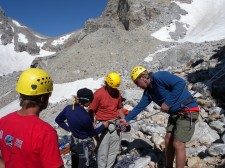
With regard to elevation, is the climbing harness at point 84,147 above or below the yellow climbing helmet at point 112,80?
below

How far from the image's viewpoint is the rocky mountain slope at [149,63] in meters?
7.79

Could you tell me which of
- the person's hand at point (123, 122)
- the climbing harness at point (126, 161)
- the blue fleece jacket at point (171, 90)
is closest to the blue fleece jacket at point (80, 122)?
the person's hand at point (123, 122)

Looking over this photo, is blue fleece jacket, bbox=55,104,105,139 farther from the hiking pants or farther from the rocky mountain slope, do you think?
the rocky mountain slope

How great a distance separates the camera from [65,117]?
19.9ft

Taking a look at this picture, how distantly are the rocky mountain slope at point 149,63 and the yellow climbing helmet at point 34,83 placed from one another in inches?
178

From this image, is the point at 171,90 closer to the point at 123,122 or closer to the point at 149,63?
the point at 123,122

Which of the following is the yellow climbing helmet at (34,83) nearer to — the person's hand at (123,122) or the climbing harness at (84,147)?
the climbing harness at (84,147)

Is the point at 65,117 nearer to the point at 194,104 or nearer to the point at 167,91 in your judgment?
the point at 167,91

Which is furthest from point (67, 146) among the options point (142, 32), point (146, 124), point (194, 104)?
point (142, 32)

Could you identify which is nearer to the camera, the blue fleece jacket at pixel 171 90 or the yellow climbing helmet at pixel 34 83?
the yellow climbing helmet at pixel 34 83

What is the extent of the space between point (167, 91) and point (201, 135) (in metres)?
2.76

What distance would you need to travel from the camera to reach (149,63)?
24719 mm

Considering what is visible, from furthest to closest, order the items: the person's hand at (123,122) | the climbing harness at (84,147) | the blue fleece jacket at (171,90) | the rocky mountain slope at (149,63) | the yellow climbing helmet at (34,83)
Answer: the rocky mountain slope at (149,63) → the person's hand at (123,122) → the climbing harness at (84,147) → the blue fleece jacket at (171,90) → the yellow climbing helmet at (34,83)

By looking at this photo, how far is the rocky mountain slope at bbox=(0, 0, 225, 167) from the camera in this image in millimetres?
7793
